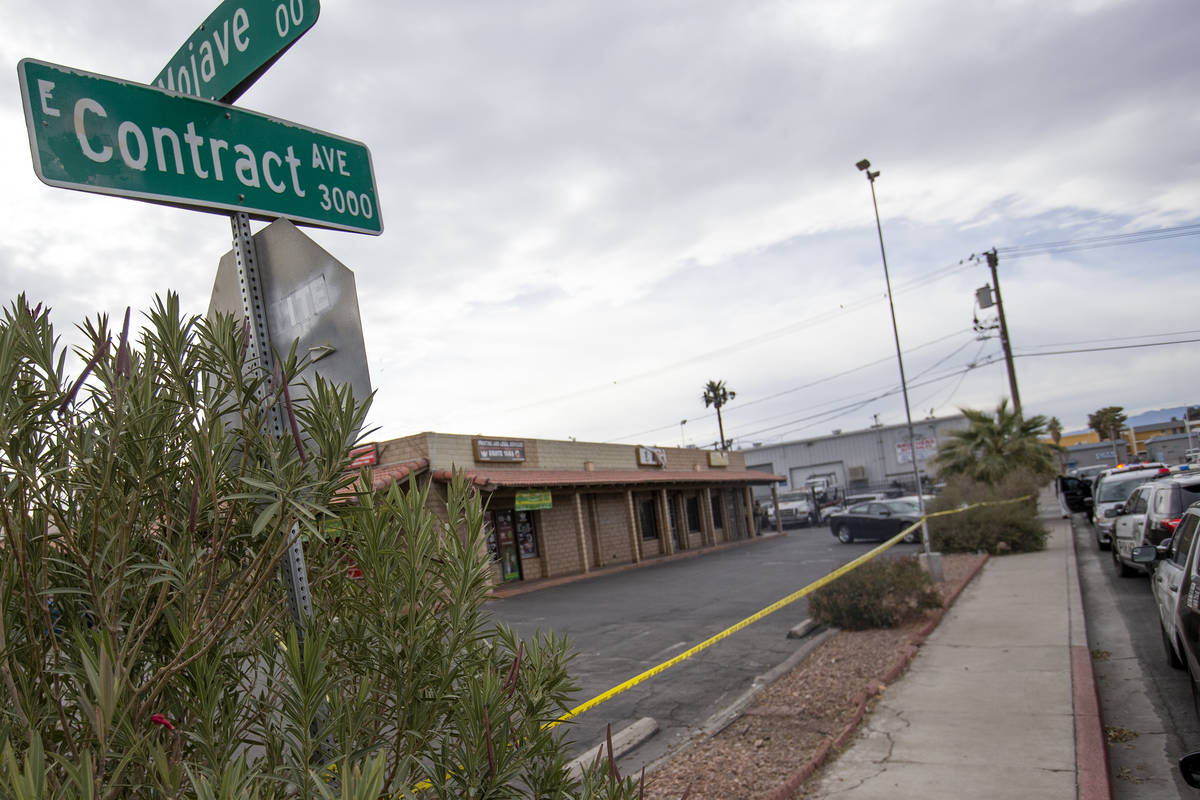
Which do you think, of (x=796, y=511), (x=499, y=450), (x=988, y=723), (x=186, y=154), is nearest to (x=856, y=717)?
(x=988, y=723)

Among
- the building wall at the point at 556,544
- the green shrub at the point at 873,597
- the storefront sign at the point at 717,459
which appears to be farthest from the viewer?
the storefront sign at the point at 717,459

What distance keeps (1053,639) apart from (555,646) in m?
8.93

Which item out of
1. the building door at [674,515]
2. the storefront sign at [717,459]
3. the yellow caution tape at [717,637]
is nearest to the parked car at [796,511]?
the storefront sign at [717,459]

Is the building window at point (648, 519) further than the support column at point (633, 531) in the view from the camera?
Yes

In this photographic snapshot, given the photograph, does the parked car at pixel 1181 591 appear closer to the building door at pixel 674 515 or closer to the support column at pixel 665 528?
the support column at pixel 665 528

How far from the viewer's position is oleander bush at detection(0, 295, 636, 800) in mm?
1693

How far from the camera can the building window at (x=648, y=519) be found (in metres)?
29.8

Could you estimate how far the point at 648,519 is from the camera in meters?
30.3

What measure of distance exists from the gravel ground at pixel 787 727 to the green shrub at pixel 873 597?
0.52 meters

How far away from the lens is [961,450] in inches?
1090

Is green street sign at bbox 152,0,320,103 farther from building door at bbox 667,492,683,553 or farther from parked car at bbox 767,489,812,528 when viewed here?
parked car at bbox 767,489,812,528

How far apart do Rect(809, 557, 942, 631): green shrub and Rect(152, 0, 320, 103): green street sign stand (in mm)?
9686

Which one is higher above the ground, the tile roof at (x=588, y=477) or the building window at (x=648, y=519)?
the tile roof at (x=588, y=477)

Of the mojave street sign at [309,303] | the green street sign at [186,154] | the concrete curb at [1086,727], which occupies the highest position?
the green street sign at [186,154]
